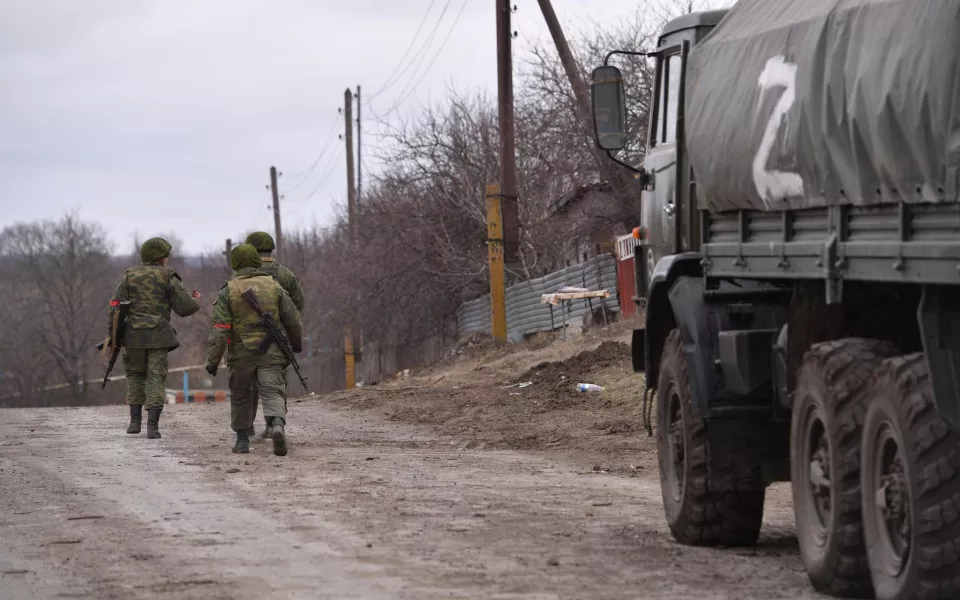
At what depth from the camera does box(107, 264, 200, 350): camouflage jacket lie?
51.3ft

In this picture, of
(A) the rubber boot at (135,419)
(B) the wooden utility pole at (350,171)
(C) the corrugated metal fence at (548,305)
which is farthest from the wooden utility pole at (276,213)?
(A) the rubber boot at (135,419)

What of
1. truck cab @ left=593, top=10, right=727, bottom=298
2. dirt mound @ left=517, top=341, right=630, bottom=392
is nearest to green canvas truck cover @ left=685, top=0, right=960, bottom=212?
truck cab @ left=593, top=10, right=727, bottom=298

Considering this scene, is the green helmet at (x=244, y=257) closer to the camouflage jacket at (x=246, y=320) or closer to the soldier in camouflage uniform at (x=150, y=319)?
the camouflage jacket at (x=246, y=320)

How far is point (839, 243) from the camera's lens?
5812 millimetres

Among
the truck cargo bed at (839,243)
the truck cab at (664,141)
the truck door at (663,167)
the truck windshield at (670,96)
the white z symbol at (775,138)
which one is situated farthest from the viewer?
the truck windshield at (670,96)

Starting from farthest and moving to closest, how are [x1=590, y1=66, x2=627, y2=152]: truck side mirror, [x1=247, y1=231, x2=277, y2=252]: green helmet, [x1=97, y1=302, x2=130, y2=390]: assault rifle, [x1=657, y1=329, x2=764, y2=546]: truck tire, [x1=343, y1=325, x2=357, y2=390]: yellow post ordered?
[x1=343, y1=325, x2=357, y2=390]: yellow post, [x1=97, y1=302, x2=130, y2=390]: assault rifle, [x1=247, y1=231, x2=277, y2=252]: green helmet, [x1=590, y1=66, x2=627, y2=152]: truck side mirror, [x1=657, y1=329, x2=764, y2=546]: truck tire

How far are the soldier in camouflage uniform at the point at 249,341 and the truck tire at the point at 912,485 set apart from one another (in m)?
8.17

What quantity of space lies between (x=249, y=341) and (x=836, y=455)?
808cm

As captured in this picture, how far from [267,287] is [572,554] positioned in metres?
6.61

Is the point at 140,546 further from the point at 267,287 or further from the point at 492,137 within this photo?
the point at 492,137

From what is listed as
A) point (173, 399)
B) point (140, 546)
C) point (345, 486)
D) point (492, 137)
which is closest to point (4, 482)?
point (345, 486)

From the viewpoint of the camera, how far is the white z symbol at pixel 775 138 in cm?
633

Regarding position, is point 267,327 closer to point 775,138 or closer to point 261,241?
point 261,241

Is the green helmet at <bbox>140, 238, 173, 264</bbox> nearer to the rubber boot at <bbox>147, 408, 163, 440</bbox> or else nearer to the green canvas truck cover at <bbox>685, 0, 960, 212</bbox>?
the rubber boot at <bbox>147, 408, 163, 440</bbox>
